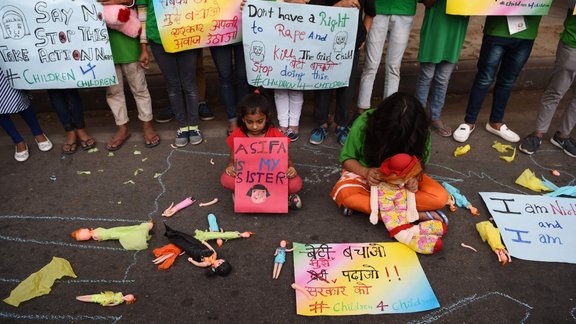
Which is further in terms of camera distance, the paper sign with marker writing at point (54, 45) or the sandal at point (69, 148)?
the sandal at point (69, 148)

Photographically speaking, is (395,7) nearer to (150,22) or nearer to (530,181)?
(530,181)

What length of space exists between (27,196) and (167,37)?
1682mm

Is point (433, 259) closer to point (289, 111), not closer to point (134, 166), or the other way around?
point (289, 111)

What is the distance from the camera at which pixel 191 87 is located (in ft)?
12.1

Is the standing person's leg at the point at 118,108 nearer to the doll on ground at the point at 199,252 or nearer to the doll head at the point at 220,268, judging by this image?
the doll on ground at the point at 199,252

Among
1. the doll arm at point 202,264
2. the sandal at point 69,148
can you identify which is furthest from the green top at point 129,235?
the sandal at point 69,148

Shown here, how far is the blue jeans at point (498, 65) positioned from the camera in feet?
11.8

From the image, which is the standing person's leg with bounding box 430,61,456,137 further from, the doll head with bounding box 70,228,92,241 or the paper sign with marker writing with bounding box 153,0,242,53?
the doll head with bounding box 70,228,92,241

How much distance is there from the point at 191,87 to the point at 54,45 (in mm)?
1121

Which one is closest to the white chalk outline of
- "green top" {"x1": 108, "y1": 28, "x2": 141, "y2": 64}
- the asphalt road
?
the asphalt road

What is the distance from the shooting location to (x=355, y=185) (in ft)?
9.50

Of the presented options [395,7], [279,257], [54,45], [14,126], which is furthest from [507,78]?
[14,126]

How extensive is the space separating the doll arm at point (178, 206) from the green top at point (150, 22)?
52.7 inches

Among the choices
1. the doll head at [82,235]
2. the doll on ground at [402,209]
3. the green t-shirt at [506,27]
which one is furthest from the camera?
the green t-shirt at [506,27]
